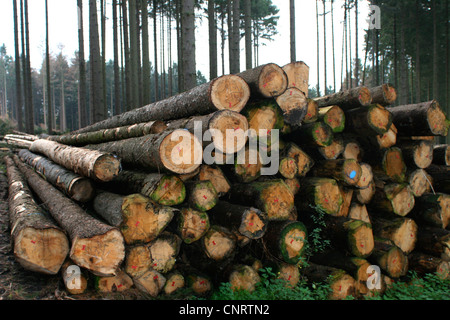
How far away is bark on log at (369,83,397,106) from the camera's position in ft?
14.4

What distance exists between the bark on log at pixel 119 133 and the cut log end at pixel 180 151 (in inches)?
45.2

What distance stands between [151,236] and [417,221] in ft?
14.1

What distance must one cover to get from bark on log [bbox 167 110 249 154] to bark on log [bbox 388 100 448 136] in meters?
2.95

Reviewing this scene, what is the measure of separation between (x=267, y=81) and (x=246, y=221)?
5.58 ft

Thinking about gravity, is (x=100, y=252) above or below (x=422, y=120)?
below

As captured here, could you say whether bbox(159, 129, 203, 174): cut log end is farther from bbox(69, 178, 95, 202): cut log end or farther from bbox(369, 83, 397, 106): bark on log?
bbox(369, 83, 397, 106): bark on log

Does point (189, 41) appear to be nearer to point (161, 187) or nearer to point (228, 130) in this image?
point (228, 130)

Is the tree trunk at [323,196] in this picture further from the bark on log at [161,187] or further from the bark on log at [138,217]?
the bark on log at [138,217]

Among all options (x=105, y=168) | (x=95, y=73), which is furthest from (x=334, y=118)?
(x=95, y=73)

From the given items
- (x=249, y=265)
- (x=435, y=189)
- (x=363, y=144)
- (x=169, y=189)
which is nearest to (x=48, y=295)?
(x=169, y=189)

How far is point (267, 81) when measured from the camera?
11.6 ft

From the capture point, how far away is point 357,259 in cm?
360

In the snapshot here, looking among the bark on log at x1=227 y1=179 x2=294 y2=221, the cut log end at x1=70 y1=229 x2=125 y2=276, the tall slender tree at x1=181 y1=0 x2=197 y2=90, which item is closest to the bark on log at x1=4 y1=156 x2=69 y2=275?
the cut log end at x1=70 y1=229 x2=125 y2=276
